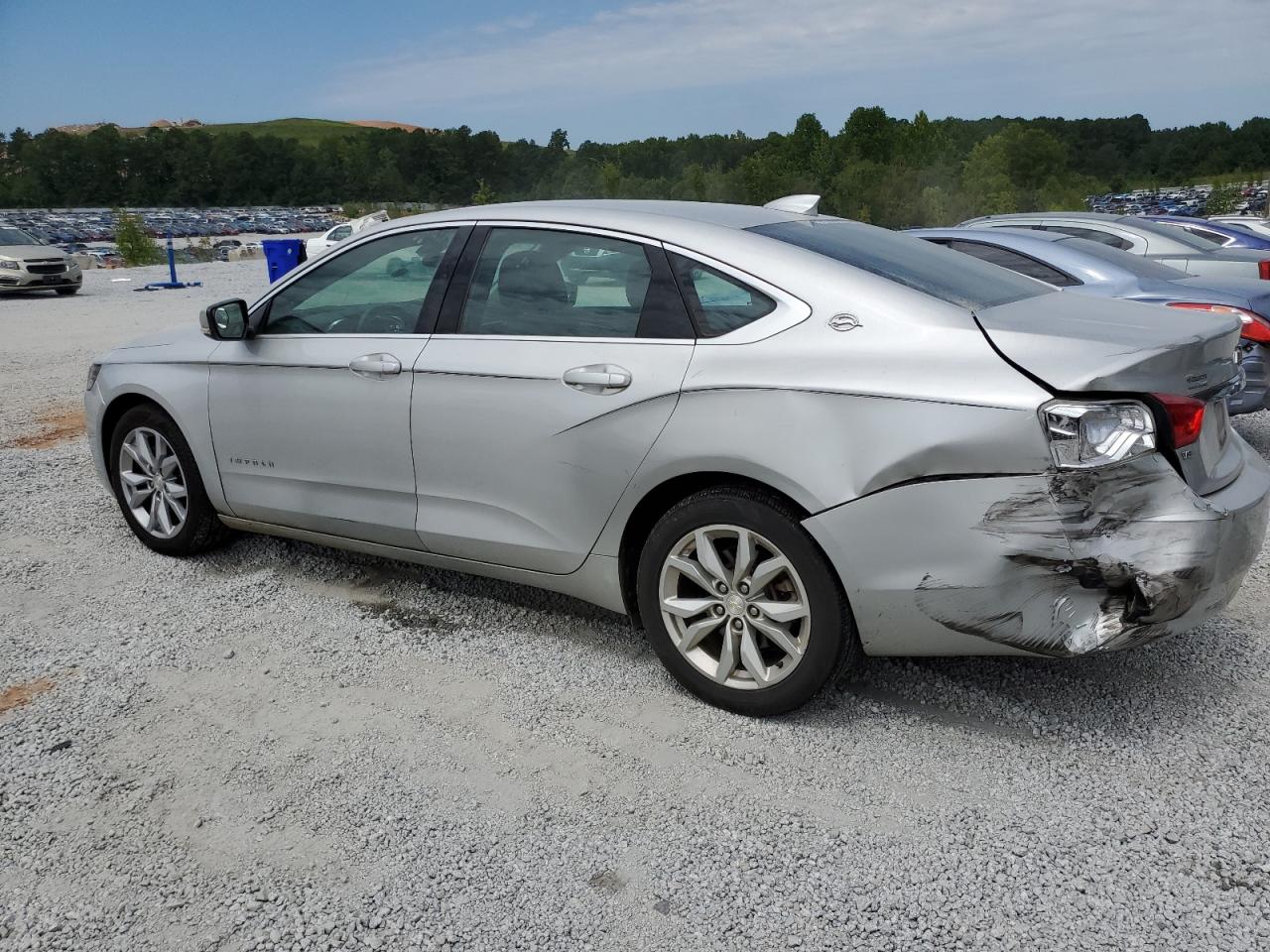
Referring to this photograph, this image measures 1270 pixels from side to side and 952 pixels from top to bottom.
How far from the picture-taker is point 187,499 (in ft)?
16.8

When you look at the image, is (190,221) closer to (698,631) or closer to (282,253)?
(282,253)

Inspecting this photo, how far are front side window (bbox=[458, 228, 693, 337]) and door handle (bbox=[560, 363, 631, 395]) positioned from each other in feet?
0.46

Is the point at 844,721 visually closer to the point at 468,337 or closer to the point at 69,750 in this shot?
the point at 468,337

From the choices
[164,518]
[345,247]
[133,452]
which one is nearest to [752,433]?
[345,247]

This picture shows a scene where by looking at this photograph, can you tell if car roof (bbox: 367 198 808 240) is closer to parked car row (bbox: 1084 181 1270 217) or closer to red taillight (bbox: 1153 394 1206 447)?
red taillight (bbox: 1153 394 1206 447)

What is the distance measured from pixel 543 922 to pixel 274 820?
0.91 metres

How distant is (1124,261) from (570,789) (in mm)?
6105

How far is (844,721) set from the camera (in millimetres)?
3559

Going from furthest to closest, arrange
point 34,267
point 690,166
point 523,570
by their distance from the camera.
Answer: point 690,166 → point 34,267 → point 523,570

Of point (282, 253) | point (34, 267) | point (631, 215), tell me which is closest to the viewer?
point (631, 215)

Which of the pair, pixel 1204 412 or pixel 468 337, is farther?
pixel 468 337

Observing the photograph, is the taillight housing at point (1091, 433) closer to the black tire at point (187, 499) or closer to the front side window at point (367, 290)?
the front side window at point (367, 290)

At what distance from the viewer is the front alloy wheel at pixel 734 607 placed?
3.39 meters

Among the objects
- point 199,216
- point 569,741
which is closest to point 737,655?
point 569,741
